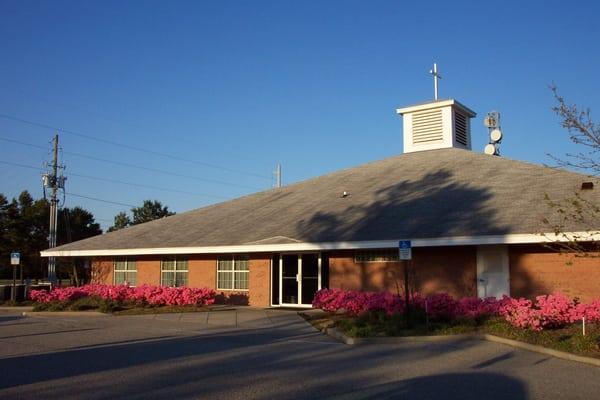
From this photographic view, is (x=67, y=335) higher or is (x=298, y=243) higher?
(x=298, y=243)

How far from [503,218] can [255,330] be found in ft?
26.0

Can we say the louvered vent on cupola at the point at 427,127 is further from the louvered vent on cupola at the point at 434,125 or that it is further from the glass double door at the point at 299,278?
the glass double door at the point at 299,278

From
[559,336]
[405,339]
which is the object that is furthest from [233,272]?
[559,336]

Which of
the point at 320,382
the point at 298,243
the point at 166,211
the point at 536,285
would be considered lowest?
the point at 320,382

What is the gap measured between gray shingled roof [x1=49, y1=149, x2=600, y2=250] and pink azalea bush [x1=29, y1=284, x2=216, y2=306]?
1858 millimetres

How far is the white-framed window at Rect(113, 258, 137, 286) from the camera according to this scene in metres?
28.1

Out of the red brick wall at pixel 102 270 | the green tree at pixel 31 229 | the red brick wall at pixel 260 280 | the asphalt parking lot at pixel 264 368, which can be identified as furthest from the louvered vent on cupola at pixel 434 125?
the green tree at pixel 31 229

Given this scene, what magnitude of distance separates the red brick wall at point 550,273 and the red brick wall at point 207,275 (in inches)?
365

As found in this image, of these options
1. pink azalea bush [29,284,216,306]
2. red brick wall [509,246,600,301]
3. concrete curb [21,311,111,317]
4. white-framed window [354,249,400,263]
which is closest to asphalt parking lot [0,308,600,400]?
red brick wall [509,246,600,301]

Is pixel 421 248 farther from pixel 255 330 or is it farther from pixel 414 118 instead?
pixel 414 118

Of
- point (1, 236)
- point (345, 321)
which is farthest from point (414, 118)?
point (1, 236)

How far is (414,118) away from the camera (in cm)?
3119

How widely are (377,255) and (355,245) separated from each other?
1.80m

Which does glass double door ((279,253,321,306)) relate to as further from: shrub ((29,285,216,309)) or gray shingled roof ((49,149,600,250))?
shrub ((29,285,216,309))
